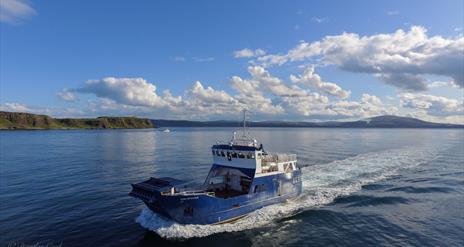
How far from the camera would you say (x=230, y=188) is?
32469 mm

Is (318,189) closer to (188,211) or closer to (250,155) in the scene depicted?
(250,155)

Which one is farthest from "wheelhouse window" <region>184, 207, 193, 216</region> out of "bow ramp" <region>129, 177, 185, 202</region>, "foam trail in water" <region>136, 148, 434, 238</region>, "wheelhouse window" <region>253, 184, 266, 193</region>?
"wheelhouse window" <region>253, 184, 266, 193</region>

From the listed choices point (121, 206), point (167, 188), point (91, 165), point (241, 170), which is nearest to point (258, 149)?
point (241, 170)

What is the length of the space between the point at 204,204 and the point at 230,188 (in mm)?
7810

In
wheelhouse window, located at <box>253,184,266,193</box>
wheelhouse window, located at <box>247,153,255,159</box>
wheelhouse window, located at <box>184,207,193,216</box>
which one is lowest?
wheelhouse window, located at <box>184,207,193,216</box>

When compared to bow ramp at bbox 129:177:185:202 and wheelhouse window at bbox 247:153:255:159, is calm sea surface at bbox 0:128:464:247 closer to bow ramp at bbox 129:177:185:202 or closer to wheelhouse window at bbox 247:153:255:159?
bow ramp at bbox 129:177:185:202

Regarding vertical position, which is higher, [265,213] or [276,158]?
[276,158]

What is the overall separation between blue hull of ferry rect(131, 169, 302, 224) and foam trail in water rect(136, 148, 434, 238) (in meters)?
0.60

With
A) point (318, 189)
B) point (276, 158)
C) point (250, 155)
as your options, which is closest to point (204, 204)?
point (250, 155)

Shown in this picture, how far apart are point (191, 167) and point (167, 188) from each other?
3085 cm

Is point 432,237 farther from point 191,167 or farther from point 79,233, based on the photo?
point 191,167

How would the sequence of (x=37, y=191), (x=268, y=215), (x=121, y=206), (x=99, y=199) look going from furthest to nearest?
(x=37, y=191) → (x=99, y=199) → (x=121, y=206) → (x=268, y=215)

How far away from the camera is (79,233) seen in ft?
79.0

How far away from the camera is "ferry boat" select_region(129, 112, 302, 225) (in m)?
24.5
